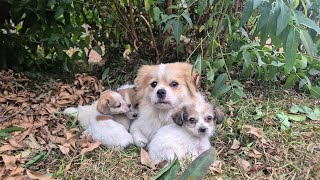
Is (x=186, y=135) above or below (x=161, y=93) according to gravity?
below

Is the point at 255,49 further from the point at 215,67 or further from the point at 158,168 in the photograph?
the point at 158,168

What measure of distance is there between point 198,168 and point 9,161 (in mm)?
1354

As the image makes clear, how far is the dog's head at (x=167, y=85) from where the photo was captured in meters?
3.55

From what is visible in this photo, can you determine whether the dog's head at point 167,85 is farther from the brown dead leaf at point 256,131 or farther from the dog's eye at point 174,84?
the brown dead leaf at point 256,131

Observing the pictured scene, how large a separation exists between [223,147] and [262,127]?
1.47ft

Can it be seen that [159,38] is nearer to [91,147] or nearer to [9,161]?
[91,147]

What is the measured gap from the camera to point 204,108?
3395 millimetres

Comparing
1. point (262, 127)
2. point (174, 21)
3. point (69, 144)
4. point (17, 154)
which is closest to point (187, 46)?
point (174, 21)

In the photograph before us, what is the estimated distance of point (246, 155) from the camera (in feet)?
11.1

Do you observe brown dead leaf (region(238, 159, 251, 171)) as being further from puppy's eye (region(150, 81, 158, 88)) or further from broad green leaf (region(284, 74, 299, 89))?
broad green leaf (region(284, 74, 299, 89))

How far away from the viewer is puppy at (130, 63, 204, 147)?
357cm

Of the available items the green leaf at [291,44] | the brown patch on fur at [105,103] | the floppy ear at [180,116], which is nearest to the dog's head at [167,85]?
the floppy ear at [180,116]

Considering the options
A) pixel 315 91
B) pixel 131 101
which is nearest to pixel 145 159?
pixel 131 101

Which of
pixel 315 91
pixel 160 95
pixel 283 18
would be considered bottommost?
pixel 315 91
